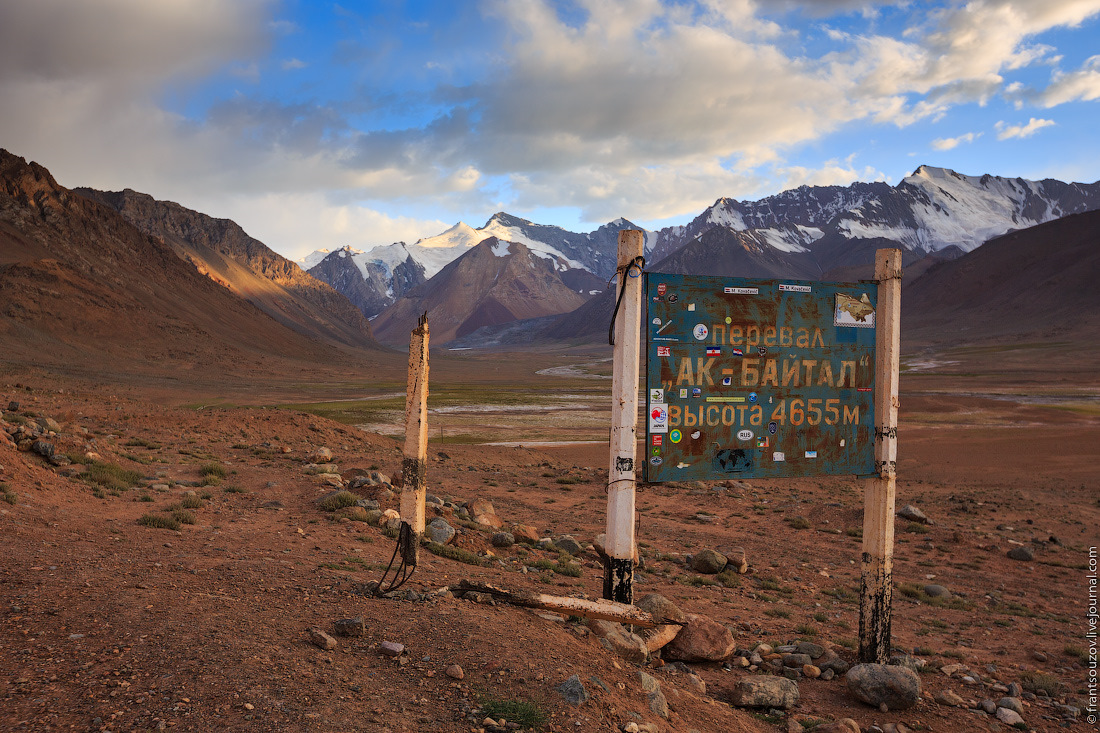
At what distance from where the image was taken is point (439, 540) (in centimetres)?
1080

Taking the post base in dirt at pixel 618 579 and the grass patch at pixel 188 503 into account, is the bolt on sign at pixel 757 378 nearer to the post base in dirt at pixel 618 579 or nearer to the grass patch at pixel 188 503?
the post base in dirt at pixel 618 579

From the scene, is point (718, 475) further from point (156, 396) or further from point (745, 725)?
point (156, 396)

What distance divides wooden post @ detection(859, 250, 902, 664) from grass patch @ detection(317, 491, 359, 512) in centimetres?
891

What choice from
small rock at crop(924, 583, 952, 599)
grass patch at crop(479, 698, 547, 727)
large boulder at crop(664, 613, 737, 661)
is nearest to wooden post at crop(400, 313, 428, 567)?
grass patch at crop(479, 698, 547, 727)

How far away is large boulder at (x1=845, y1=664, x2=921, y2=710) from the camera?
6.59 metres

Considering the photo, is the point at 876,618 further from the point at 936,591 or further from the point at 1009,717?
the point at 936,591

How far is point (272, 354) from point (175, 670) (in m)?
106

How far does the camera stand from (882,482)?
7223 mm

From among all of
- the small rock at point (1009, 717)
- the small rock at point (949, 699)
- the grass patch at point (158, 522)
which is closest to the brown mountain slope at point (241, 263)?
the grass patch at point (158, 522)

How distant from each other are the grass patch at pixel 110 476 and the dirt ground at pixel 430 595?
0.31 meters

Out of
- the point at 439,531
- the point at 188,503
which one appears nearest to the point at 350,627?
the point at 439,531

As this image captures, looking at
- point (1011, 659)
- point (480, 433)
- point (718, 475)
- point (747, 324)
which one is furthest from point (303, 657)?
point (480, 433)

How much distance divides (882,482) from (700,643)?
2.57 m

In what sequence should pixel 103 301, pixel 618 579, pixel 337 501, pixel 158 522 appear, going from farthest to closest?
pixel 103 301 → pixel 337 501 → pixel 158 522 → pixel 618 579
